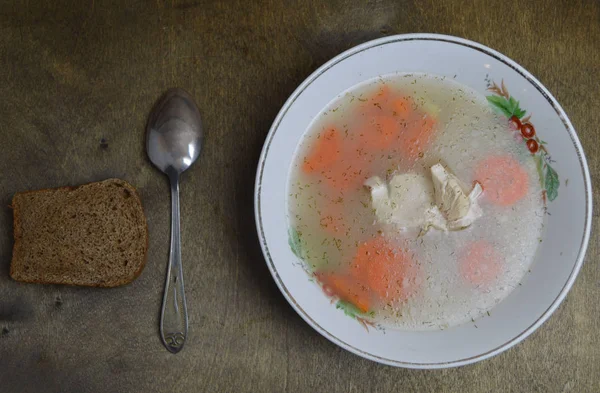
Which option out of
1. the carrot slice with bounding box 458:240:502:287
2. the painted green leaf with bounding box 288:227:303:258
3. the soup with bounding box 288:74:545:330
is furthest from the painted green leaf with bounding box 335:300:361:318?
the carrot slice with bounding box 458:240:502:287

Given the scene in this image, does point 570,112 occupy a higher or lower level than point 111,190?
higher

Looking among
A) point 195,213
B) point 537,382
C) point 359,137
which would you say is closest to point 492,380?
point 537,382

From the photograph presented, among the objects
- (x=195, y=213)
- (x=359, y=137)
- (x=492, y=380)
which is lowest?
(x=492, y=380)

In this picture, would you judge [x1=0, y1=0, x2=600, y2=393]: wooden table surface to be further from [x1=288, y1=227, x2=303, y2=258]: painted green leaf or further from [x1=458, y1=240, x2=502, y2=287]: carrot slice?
[x1=458, y1=240, x2=502, y2=287]: carrot slice

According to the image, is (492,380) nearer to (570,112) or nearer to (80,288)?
(570,112)

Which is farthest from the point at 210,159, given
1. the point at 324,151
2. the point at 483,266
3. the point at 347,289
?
the point at 483,266

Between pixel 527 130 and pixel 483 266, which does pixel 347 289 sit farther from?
pixel 527 130

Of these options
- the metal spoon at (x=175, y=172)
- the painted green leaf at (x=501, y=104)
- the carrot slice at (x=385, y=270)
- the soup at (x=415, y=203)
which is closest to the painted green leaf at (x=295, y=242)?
the soup at (x=415, y=203)
